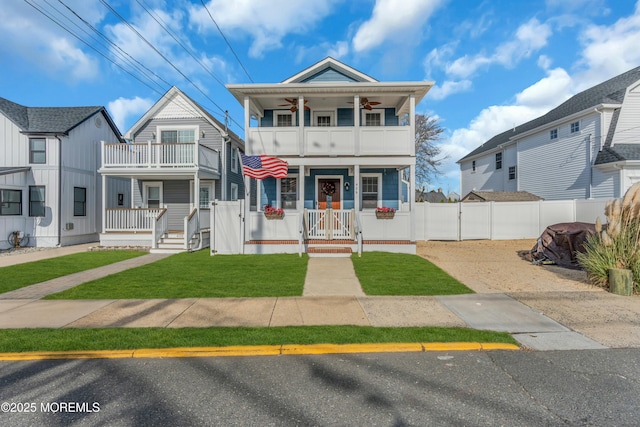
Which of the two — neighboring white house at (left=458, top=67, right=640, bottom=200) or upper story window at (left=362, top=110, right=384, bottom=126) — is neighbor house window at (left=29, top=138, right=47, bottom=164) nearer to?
upper story window at (left=362, top=110, right=384, bottom=126)

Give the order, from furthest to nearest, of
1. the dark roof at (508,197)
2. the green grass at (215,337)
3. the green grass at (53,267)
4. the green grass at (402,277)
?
1. the dark roof at (508,197)
2. the green grass at (53,267)
3. the green grass at (402,277)
4. the green grass at (215,337)

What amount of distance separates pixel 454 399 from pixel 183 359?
3054 millimetres

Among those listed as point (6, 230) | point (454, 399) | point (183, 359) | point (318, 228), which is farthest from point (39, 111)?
point (454, 399)

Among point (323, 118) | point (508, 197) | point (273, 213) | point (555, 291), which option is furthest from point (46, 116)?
point (508, 197)

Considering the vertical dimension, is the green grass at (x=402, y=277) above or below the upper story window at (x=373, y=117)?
below

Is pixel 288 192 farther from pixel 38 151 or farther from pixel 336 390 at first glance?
pixel 38 151

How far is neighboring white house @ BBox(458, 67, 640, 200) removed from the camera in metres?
15.6

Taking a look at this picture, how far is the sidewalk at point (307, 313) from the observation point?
474 centimetres

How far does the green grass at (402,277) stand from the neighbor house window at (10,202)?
15.7 metres

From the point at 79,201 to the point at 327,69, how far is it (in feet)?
46.5

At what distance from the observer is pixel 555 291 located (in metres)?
6.66

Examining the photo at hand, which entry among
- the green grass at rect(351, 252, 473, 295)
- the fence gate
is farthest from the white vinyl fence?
the fence gate

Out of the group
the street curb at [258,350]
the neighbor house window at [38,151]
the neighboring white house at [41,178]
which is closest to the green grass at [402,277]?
the street curb at [258,350]

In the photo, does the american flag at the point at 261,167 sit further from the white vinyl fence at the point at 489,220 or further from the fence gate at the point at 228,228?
the white vinyl fence at the point at 489,220
